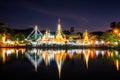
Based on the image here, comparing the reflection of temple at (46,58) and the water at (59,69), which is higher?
the reflection of temple at (46,58)

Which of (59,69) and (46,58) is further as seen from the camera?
(46,58)

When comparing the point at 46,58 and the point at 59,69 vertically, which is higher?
the point at 46,58

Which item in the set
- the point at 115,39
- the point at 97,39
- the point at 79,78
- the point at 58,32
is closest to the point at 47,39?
the point at 58,32

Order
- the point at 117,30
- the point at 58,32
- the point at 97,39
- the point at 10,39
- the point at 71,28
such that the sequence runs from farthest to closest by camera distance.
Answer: the point at 71,28
the point at 97,39
the point at 58,32
the point at 10,39
the point at 117,30

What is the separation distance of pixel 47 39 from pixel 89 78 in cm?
7591

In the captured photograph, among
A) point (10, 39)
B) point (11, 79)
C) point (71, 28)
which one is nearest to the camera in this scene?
point (11, 79)

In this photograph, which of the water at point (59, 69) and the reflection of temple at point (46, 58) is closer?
the water at point (59, 69)

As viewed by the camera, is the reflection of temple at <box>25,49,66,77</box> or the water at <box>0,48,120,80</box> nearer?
the water at <box>0,48,120,80</box>

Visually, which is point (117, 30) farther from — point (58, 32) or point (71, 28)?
point (71, 28)

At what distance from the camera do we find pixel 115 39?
6138 centimetres

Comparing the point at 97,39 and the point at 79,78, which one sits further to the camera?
the point at 97,39

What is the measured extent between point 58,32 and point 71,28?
25.7 m

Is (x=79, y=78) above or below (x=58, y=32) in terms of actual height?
below

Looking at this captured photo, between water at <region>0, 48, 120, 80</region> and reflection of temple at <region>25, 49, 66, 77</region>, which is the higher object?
reflection of temple at <region>25, 49, 66, 77</region>
